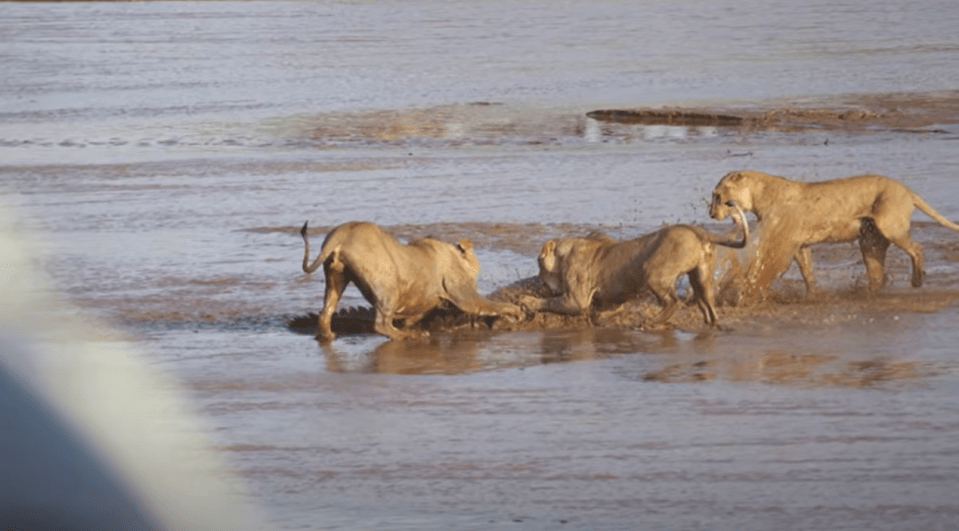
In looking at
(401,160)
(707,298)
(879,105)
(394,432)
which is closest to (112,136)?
(401,160)

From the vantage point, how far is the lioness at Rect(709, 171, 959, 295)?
13312mm

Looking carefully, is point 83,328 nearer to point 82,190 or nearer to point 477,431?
point 477,431

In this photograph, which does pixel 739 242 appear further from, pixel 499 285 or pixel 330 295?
pixel 330 295

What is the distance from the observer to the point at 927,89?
29.5 metres

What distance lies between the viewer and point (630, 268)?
12000 mm

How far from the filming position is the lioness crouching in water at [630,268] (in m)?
11.8

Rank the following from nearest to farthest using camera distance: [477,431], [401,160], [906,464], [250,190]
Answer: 1. [906,464]
2. [477,431]
3. [250,190]
4. [401,160]

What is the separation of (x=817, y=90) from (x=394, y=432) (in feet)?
71.9

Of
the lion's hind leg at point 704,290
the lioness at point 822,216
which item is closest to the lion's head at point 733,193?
the lioness at point 822,216

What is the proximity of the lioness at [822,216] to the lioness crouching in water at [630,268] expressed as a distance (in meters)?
1.25

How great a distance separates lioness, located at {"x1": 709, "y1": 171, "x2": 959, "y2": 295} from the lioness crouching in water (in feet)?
4.10

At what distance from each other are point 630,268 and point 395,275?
1530mm

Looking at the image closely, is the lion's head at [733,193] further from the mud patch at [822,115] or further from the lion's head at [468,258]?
the mud patch at [822,115]

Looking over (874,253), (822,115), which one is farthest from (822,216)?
(822,115)
